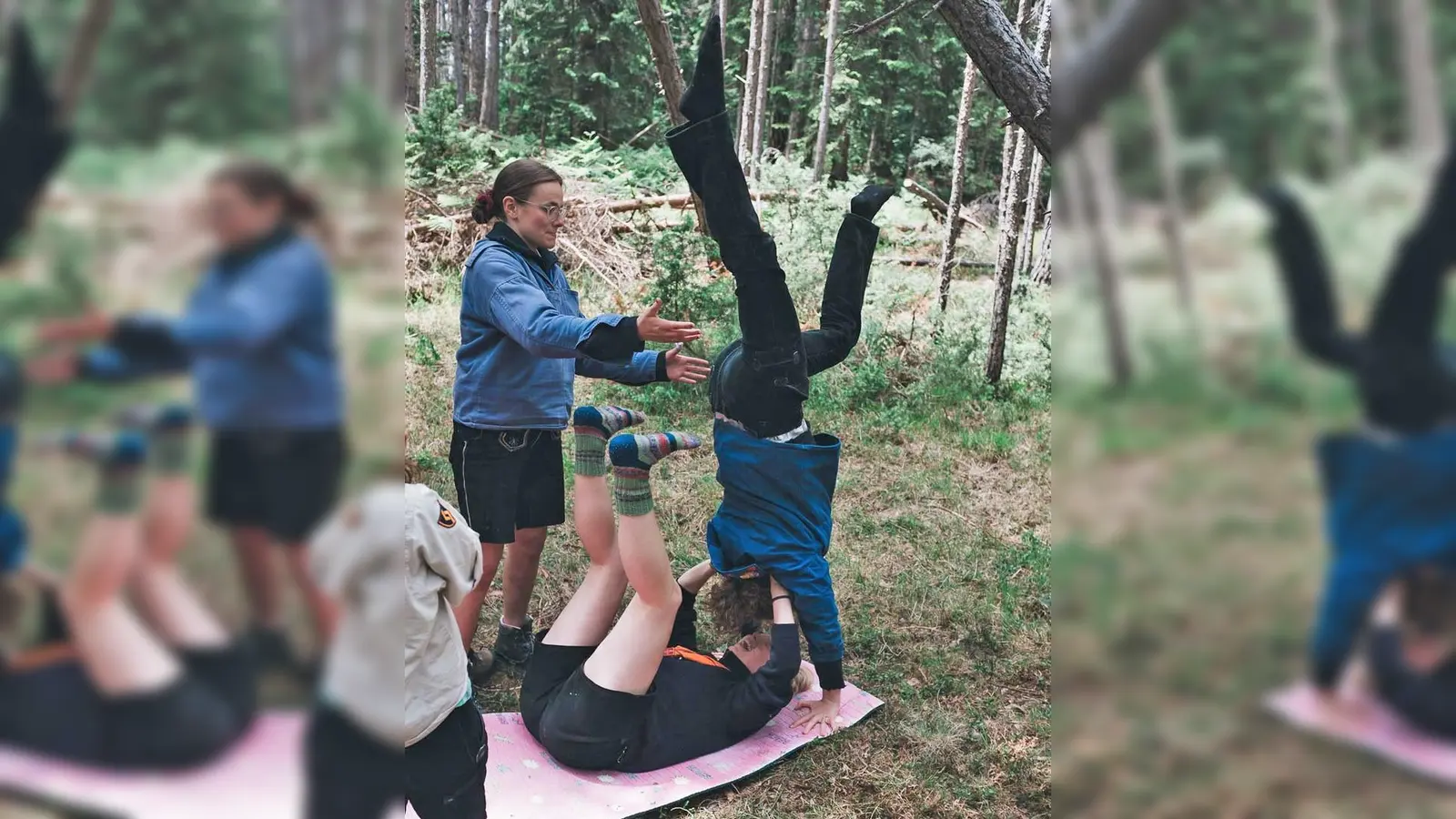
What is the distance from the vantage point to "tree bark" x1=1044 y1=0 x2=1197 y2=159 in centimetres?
53

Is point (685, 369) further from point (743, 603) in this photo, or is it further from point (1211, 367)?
point (1211, 367)

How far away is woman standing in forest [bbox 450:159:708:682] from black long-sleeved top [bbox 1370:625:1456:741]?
2.57 m

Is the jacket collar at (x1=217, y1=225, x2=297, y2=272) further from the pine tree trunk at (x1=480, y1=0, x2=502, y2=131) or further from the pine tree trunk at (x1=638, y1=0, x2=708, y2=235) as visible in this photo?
the pine tree trunk at (x1=480, y1=0, x2=502, y2=131)

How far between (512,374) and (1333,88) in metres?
2.92

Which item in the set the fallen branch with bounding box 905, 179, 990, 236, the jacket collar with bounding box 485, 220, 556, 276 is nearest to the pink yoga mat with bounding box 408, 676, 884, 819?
the jacket collar with bounding box 485, 220, 556, 276

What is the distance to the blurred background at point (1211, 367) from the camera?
1.46ft

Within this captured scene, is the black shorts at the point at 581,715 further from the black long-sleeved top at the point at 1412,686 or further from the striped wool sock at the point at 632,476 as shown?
the black long-sleeved top at the point at 1412,686

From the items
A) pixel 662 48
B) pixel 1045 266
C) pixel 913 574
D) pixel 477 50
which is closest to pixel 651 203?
pixel 1045 266

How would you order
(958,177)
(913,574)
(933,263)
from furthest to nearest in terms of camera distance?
(933,263), (958,177), (913,574)

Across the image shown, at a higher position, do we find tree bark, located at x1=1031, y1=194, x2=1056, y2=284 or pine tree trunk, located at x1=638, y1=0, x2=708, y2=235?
pine tree trunk, located at x1=638, y1=0, x2=708, y2=235

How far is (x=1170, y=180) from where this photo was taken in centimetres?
50

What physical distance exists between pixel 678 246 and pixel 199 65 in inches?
285

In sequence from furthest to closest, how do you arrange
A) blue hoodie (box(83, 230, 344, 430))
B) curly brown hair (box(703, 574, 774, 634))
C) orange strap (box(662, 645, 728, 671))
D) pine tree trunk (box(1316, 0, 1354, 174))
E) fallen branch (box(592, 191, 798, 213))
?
fallen branch (box(592, 191, 798, 213)) → orange strap (box(662, 645, 728, 671)) → curly brown hair (box(703, 574, 774, 634)) → pine tree trunk (box(1316, 0, 1354, 174)) → blue hoodie (box(83, 230, 344, 430))

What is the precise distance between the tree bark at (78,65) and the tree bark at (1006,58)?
2.91 meters
